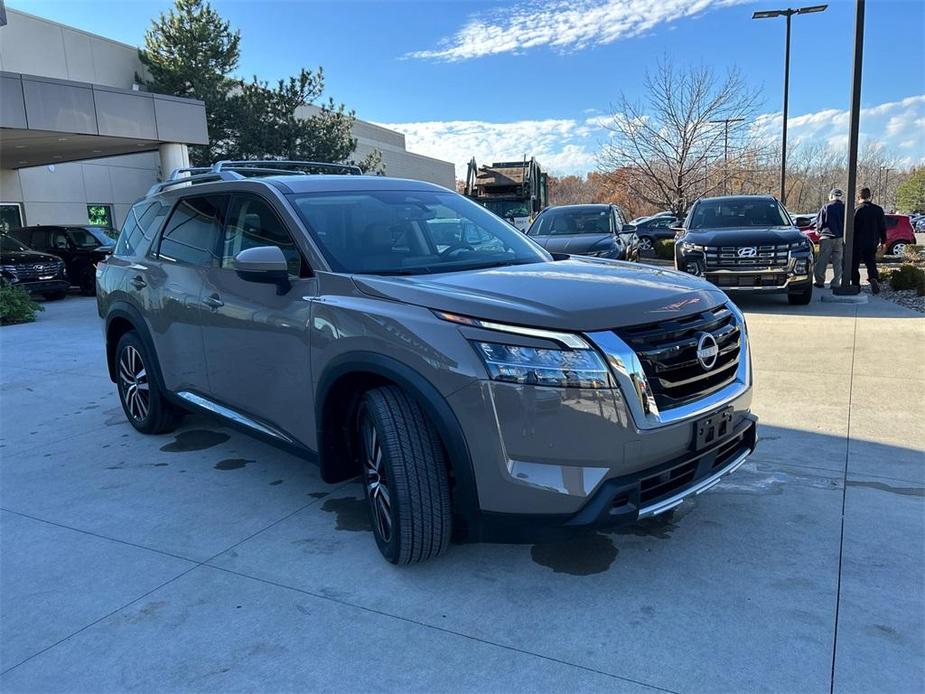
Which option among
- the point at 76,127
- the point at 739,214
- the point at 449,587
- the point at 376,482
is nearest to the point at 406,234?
the point at 376,482

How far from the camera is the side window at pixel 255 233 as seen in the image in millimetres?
3423

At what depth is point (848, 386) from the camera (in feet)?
19.0

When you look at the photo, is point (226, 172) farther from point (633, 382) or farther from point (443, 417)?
point (633, 382)

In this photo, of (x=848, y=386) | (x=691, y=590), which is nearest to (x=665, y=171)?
(x=848, y=386)

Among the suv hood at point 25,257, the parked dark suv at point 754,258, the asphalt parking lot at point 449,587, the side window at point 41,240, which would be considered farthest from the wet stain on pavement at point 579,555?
the side window at point 41,240

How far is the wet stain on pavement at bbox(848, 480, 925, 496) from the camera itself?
3.67m

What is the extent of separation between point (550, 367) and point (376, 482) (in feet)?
3.63

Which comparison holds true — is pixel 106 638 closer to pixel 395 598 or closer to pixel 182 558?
pixel 182 558

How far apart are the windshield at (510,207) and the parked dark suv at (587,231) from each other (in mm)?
10100

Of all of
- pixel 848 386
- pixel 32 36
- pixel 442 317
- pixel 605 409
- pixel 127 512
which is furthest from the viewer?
pixel 32 36

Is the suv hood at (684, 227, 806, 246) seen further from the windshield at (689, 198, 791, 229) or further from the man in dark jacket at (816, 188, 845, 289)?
the man in dark jacket at (816, 188, 845, 289)

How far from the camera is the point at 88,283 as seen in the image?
1681 cm

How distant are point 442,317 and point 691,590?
61.6 inches

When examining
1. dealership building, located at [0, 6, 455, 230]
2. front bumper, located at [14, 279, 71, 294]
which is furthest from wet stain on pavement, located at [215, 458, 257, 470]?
front bumper, located at [14, 279, 71, 294]
